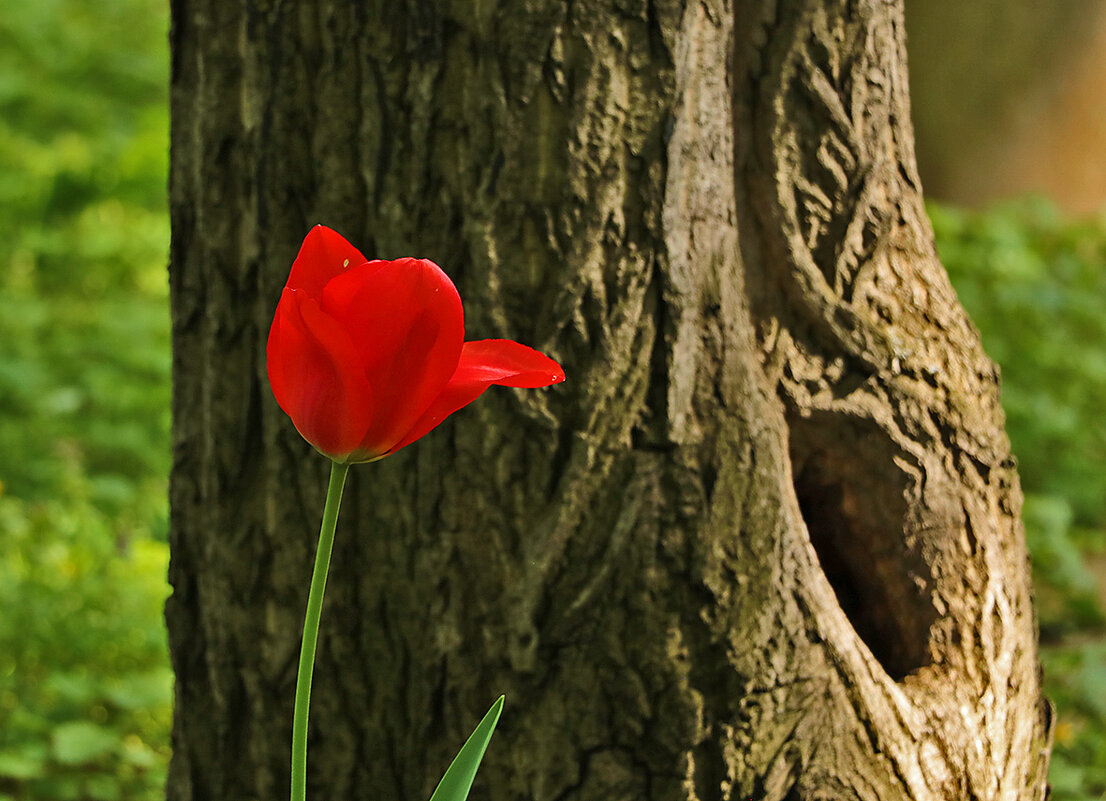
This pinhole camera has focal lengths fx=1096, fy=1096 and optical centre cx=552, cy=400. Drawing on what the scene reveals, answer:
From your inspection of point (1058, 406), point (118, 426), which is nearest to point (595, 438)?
point (118, 426)

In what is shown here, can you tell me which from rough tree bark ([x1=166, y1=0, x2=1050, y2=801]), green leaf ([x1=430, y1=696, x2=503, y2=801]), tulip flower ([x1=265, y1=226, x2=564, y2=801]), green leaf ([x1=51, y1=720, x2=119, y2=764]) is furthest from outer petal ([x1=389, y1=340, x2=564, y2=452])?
green leaf ([x1=51, y1=720, x2=119, y2=764])

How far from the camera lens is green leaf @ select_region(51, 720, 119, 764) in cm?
206

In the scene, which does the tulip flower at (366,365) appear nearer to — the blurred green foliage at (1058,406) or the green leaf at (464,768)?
the green leaf at (464,768)

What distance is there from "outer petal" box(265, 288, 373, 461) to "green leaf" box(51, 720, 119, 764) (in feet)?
4.90

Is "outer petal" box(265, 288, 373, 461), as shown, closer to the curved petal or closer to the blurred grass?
the curved petal

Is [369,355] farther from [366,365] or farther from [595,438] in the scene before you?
[595,438]

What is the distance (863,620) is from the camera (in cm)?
161

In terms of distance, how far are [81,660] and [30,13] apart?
644cm

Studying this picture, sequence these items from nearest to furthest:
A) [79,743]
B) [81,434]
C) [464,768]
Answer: [464,768], [79,743], [81,434]

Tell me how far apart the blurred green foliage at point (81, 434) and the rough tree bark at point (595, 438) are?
818 mm

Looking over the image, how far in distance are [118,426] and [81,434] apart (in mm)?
113

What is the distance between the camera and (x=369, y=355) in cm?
87

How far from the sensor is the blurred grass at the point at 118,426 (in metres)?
2.30

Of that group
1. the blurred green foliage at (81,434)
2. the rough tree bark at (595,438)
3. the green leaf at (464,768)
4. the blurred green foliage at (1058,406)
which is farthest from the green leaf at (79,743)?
the blurred green foliage at (1058,406)
